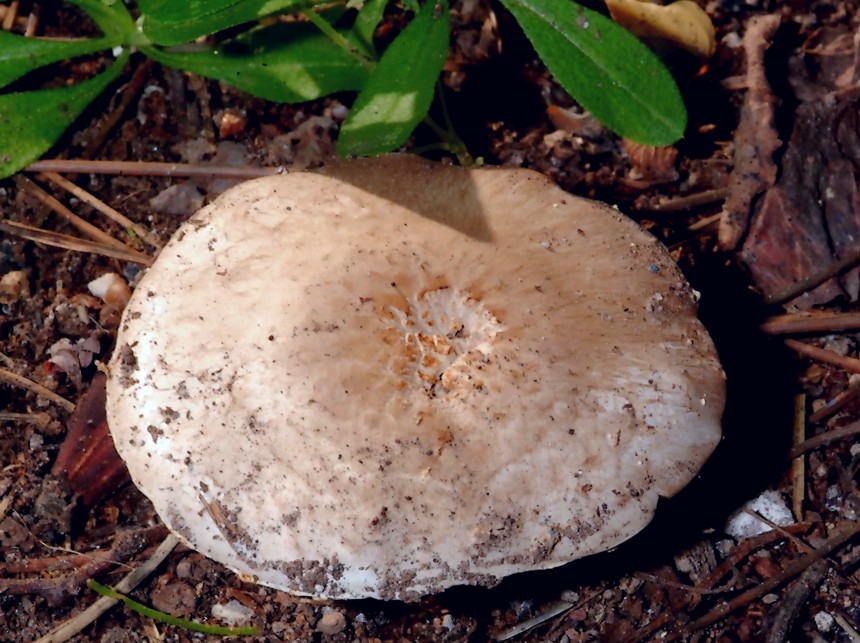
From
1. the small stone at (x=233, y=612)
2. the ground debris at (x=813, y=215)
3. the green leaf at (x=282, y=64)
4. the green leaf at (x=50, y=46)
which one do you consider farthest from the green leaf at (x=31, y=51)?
the ground debris at (x=813, y=215)

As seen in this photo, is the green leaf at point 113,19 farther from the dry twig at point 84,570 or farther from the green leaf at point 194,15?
the dry twig at point 84,570

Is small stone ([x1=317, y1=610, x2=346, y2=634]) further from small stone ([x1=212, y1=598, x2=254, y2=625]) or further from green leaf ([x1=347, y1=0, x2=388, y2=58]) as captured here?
green leaf ([x1=347, y1=0, x2=388, y2=58])

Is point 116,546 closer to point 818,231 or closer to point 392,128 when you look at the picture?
point 392,128

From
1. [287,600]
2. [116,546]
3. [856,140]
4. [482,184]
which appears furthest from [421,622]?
[856,140]

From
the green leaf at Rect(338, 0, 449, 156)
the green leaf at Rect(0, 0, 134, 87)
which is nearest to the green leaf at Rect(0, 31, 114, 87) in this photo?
the green leaf at Rect(0, 0, 134, 87)

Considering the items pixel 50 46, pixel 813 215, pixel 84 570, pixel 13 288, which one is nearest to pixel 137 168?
pixel 50 46

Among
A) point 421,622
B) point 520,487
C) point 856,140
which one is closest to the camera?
point 520,487
